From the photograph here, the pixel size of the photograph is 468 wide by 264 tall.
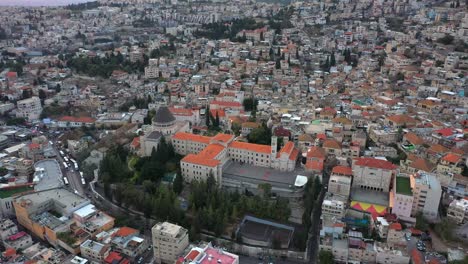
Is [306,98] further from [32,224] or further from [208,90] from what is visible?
[32,224]

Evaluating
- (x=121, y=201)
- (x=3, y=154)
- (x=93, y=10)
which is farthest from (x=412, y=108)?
(x=93, y=10)

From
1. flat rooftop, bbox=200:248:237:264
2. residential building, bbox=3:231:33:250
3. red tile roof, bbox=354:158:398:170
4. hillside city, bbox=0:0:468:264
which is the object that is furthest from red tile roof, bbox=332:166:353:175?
residential building, bbox=3:231:33:250

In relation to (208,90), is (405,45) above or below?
above

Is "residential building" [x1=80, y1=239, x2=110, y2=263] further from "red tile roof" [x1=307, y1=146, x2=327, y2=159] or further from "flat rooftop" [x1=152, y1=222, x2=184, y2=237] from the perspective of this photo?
"red tile roof" [x1=307, y1=146, x2=327, y2=159]

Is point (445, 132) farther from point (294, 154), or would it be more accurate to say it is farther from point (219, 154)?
point (219, 154)

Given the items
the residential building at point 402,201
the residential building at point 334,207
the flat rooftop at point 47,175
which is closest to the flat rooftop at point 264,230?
the residential building at point 334,207

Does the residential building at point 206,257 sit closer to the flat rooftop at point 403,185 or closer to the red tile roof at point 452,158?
the flat rooftop at point 403,185

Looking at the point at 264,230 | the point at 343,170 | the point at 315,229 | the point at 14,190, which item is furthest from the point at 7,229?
the point at 343,170
